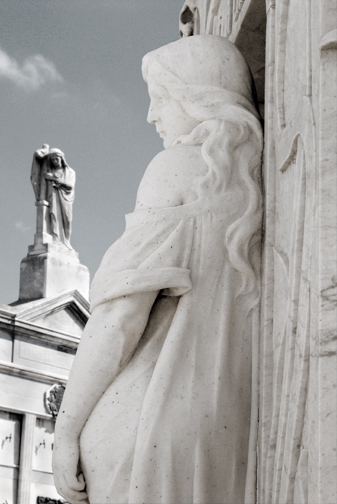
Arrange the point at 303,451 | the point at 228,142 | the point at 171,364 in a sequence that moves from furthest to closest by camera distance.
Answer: the point at 228,142
the point at 171,364
the point at 303,451

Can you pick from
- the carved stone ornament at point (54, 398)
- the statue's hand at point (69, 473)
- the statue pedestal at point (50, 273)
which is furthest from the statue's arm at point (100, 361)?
the statue pedestal at point (50, 273)

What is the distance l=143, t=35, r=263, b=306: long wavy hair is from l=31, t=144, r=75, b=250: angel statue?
30.1 feet

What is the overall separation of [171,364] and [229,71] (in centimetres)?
129

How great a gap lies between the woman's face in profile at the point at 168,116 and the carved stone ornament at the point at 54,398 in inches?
296

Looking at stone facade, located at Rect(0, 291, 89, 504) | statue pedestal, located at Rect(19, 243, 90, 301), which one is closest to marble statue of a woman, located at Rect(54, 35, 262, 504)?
stone facade, located at Rect(0, 291, 89, 504)

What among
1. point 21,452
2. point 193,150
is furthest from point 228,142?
point 21,452

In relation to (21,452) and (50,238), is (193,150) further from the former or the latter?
(50,238)

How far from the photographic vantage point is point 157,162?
3092mm

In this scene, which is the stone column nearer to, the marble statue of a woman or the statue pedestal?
the statue pedestal

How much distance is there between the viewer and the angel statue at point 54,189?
12.5 meters

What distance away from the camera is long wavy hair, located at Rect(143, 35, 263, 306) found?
9.65 ft

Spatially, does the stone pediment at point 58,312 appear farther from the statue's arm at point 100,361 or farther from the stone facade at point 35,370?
the statue's arm at point 100,361

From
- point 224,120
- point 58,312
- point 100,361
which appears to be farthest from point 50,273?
point 100,361

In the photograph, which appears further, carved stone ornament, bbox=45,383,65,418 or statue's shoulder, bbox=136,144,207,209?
carved stone ornament, bbox=45,383,65,418
